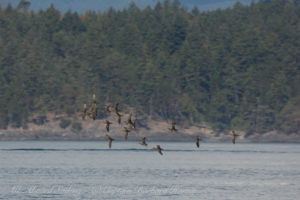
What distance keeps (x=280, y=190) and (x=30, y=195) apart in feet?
82.4

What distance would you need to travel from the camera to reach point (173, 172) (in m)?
101

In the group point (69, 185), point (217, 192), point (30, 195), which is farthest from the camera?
point (69, 185)

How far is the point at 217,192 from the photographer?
2857 inches

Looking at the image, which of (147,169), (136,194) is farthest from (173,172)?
(136,194)

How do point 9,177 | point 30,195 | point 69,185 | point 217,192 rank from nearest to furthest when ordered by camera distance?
point 30,195
point 217,192
point 69,185
point 9,177

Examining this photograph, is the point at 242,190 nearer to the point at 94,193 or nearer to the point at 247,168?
the point at 94,193

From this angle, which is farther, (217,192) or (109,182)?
(109,182)

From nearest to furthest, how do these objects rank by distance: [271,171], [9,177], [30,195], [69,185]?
1. [30,195]
2. [69,185]
3. [9,177]
4. [271,171]

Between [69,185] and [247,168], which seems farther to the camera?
[247,168]

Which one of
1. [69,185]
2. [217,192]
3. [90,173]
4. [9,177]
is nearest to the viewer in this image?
[217,192]

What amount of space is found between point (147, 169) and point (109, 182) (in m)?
24.3

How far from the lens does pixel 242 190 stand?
74500 millimetres

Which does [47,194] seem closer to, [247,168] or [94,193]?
[94,193]

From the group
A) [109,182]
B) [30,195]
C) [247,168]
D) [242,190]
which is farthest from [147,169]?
[30,195]
